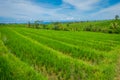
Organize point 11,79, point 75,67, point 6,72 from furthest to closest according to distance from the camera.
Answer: point 75,67
point 6,72
point 11,79

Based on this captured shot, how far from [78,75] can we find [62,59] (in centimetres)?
359

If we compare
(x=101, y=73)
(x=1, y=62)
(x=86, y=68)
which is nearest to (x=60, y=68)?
(x=86, y=68)

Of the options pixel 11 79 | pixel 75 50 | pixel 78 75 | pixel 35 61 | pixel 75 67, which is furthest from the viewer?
pixel 75 50

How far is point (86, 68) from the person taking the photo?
12875 millimetres

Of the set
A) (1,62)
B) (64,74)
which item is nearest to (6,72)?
(1,62)

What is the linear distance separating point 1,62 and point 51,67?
3312 millimetres

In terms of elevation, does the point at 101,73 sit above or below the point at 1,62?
below

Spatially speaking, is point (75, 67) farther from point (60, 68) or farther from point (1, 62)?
point (1, 62)

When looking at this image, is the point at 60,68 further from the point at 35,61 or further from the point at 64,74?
the point at 35,61

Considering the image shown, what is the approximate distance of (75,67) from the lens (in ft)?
42.0

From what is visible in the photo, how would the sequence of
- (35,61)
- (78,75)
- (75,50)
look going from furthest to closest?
(75,50)
(35,61)
(78,75)

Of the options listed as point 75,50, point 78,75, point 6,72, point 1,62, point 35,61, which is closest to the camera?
point 6,72

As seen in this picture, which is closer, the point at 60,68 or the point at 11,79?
the point at 11,79

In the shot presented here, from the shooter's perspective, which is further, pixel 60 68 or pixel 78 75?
pixel 60 68
